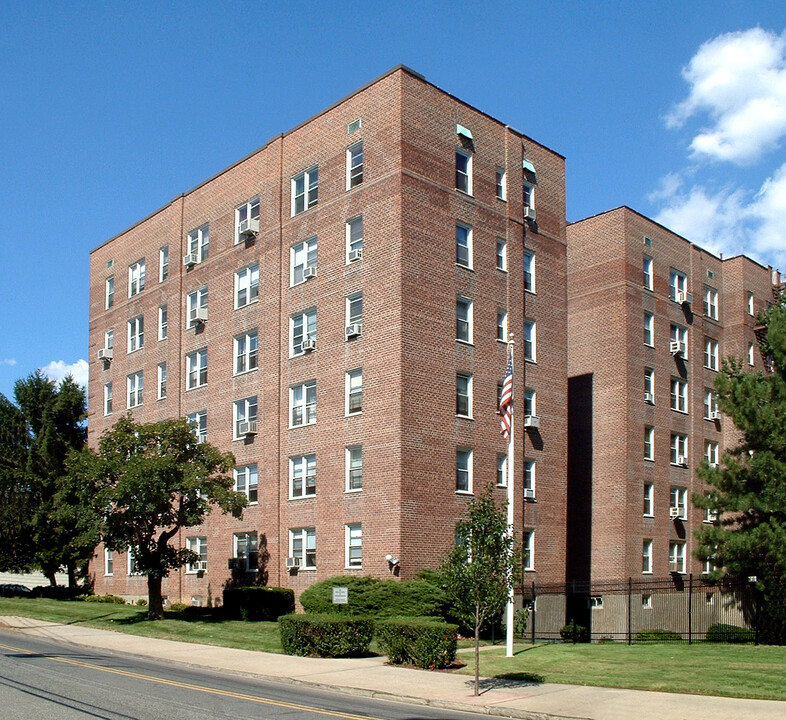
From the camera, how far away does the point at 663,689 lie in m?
19.7

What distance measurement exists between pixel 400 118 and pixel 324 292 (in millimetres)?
7238

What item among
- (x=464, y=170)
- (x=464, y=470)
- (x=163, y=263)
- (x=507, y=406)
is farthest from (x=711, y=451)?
(x=163, y=263)

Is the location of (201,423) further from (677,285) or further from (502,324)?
(677,285)

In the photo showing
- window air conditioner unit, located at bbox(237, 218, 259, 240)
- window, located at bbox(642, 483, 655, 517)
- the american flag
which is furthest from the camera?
window, located at bbox(642, 483, 655, 517)

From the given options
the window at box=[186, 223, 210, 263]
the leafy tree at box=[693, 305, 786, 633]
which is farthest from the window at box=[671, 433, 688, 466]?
the window at box=[186, 223, 210, 263]

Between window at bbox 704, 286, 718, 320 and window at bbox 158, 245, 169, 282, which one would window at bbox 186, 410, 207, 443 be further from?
window at bbox 704, 286, 718, 320

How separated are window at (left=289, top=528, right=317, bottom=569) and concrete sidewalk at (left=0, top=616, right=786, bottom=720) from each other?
8.72m

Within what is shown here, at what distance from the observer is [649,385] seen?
1821 inches

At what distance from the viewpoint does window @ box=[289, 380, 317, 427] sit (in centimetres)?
3784

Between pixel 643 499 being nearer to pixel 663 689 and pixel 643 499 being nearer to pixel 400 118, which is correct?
pixel 400 118

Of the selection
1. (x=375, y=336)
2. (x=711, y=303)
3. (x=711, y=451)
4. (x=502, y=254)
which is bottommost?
(x=711, y=451)

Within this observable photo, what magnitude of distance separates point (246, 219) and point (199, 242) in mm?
4290

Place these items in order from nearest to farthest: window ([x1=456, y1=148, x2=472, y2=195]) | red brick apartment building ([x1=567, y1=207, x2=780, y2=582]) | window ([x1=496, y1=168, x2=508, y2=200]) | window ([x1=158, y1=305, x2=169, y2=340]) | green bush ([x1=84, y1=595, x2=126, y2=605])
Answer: window ([x1=456, y1=148, x2=472, y2=195]) → window ([x1=496, y1=168, x2=508, y2=200]) → red brick apartment building ([x1=567, y1=207, x2=780, y2=582]) → green bush ([x1=84, y1=595, x2=126, y2=605]) → window ([x1=158, y1=305, x2=169, y2=340])

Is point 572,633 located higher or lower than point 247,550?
lower
